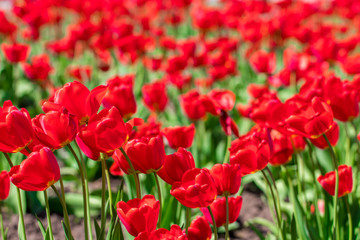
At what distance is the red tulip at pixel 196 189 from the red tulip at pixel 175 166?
6 cm

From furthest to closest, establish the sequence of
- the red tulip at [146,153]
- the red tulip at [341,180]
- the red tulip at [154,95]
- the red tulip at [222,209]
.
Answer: the red tulip at [154,95] < the red tulip at [341,180] < the red tulip at [222,209] < the red tulip at [146,153]

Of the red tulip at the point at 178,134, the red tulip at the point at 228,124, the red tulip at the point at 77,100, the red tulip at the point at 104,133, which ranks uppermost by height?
the red tulip at the point at 77,100

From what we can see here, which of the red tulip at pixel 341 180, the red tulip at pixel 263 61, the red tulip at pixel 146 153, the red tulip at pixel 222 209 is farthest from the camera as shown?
the red tulip at pixel 263 61

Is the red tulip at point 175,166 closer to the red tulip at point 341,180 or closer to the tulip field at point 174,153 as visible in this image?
the tulip field at point 174,153

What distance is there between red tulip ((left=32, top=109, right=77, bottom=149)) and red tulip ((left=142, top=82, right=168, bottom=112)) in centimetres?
105

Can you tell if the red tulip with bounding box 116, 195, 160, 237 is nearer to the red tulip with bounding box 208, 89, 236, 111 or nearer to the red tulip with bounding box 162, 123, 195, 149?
the red tulip with bounding box 162, 123, 195, 149

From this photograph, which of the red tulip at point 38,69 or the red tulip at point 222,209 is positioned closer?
the red tulip at point 222,209

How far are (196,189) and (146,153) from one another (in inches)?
5.6

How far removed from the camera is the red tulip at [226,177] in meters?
1.02

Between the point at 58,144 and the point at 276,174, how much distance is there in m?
1.38

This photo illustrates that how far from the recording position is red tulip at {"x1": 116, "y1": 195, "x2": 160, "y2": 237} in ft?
3.11

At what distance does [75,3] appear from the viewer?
13.1 feet

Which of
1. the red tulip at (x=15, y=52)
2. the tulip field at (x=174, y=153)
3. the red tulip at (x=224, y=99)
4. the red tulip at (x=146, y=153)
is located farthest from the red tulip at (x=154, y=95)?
the red tulip at (x=146, y=153)

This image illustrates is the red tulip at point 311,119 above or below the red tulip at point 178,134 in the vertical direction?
above
